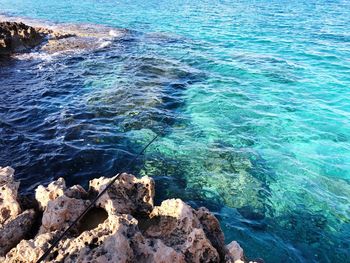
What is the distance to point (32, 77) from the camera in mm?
15586

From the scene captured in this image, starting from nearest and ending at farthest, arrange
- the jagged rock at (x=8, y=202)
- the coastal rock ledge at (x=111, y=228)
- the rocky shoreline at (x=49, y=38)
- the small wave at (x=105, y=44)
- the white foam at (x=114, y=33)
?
the coastal rock ledge at (x=111, y=228) → the jagged rock at (x=8, y=202) → the rocky shoreline at (x=49, y=38) → the small wave at (x=105, y=44) → the white foam at (x=114, y=33)

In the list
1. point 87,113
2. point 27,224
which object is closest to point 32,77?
point 87,113

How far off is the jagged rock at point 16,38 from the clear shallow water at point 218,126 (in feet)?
8.39

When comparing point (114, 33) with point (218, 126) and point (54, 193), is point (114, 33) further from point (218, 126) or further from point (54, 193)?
point (54, 193)

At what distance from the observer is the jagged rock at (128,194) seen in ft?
18.7

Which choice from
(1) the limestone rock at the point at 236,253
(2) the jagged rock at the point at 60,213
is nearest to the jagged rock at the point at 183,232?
(1) the limestone rock at the point at 236,253

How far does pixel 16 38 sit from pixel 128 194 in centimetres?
1775

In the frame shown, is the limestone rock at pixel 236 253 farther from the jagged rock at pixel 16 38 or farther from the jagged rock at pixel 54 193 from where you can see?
the jagged rock at pixel 16 38

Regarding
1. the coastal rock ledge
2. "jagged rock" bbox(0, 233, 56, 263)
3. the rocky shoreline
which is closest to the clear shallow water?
the rocky shoreline

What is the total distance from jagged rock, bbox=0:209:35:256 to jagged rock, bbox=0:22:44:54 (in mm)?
16091

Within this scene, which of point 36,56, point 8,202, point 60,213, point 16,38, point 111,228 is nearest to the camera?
point 111,228

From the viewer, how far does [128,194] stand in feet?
20.2

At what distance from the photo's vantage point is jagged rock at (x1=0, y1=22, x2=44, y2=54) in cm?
1919

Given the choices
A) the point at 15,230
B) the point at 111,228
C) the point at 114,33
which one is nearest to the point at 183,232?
the point at 111,228
